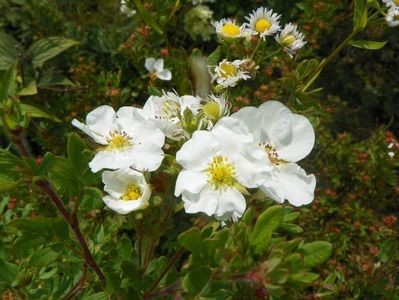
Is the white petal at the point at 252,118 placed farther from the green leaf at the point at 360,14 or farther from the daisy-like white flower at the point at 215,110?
the green leaf at the point at 360,14

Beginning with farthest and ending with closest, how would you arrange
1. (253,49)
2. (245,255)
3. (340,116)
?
(340,116), (253,49), (245,255)

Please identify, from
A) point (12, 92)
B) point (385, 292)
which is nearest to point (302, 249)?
point (12, 92)

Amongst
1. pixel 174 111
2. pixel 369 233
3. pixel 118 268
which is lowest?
pixel 369 233

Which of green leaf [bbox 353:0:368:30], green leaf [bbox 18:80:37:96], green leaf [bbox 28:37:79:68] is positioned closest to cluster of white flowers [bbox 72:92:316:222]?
green leaf [bbox 353:0:368:30]

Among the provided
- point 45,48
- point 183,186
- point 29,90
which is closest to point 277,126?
point 183,186

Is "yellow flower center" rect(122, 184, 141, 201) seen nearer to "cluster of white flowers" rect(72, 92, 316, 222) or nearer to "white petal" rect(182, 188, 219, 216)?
"cluster of white flowers" rect(72, 92, 316, 222)

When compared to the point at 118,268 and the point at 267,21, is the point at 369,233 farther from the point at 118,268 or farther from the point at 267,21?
the point at 118,268

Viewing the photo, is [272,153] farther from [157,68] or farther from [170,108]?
[157,68]
